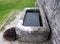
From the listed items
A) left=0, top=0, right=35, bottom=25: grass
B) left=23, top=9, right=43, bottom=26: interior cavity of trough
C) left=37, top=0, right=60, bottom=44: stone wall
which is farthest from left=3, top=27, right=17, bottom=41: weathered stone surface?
left=0, top=0, right=35, bottom=25: grass

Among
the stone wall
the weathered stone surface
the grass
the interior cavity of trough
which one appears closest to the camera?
the stone wall

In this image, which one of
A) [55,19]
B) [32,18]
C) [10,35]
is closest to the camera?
[55,19]

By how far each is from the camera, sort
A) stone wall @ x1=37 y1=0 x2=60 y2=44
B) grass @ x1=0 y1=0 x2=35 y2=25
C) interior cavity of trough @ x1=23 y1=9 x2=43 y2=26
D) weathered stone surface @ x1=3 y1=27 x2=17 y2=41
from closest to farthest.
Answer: stone wall @ x1=37 y1=0 x2=60 y2=44, weathered stone surface @ x1=3 y1=27 x2=17 y2=41, interior cavity of trough @ x1=23 y1=9 x2=43 y2=26, grass @ x1=0 y1=0 x2=35 y2=25

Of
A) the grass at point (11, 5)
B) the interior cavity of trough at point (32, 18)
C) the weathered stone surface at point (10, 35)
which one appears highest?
the grass at point (11, 5)

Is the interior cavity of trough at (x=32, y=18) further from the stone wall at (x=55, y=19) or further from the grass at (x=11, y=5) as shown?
the stone wall at (x=55, y=19)

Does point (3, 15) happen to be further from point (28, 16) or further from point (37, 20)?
point (37, 20)

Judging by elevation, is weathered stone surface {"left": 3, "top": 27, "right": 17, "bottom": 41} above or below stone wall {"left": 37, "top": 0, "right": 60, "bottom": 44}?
below

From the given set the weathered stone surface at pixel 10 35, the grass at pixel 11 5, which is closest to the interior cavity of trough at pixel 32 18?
the weathered stone surface at pixel 10 35

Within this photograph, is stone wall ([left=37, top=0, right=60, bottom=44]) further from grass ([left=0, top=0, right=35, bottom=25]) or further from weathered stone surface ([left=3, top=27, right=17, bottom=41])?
grass ([left=0, top=0, right=35, bottom=25])

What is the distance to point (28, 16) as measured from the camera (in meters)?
6.66

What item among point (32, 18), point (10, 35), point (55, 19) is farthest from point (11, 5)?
point (55, 19)

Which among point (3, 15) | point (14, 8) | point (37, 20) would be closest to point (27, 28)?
point (37, 20)

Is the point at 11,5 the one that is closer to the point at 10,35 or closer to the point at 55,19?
the point at 10,35

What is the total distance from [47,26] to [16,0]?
19.8 ft
